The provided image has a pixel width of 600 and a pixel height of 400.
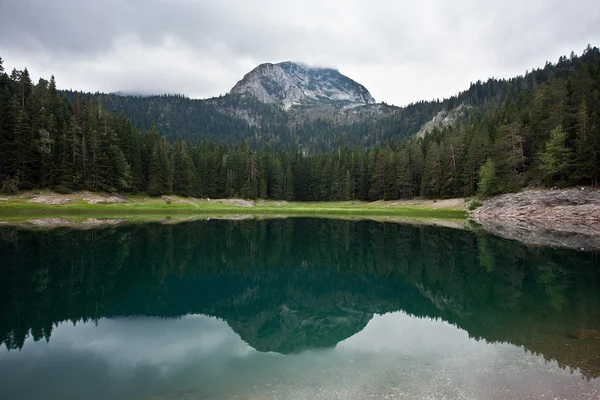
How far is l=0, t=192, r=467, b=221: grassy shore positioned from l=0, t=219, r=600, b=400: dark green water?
103ft

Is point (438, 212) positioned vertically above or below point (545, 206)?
below

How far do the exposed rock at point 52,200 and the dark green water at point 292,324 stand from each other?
1378 inches

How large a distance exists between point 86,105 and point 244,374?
299 ft

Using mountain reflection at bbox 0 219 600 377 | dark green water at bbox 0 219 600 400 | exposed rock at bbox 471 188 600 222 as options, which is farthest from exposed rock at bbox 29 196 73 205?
exposed rock at bbox 471 188 600 222

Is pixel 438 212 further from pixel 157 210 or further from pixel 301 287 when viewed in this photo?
pixel 301 287

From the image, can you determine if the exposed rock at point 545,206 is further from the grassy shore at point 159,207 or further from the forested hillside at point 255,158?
the grassy shore at point 159,207

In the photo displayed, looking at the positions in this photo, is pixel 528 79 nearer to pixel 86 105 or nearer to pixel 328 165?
pixel 328 165

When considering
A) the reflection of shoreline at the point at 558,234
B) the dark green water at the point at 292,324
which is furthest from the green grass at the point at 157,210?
the dark green water at the point at 292,324

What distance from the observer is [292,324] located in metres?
15.1

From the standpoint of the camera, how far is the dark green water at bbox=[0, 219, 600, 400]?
925cm

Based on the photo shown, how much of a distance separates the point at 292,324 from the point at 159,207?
222ft

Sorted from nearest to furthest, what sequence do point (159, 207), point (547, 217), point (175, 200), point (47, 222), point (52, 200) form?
point (47, 222) < point (547, 217) < point (52, 200) < point (159, 207) < point (175, 200)

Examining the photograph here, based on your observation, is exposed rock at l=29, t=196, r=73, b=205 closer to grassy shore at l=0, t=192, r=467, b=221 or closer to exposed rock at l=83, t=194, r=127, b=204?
grassy shore at l=0, t=192, r=467, b=221

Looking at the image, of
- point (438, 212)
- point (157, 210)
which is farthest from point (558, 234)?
point (157, 210)
